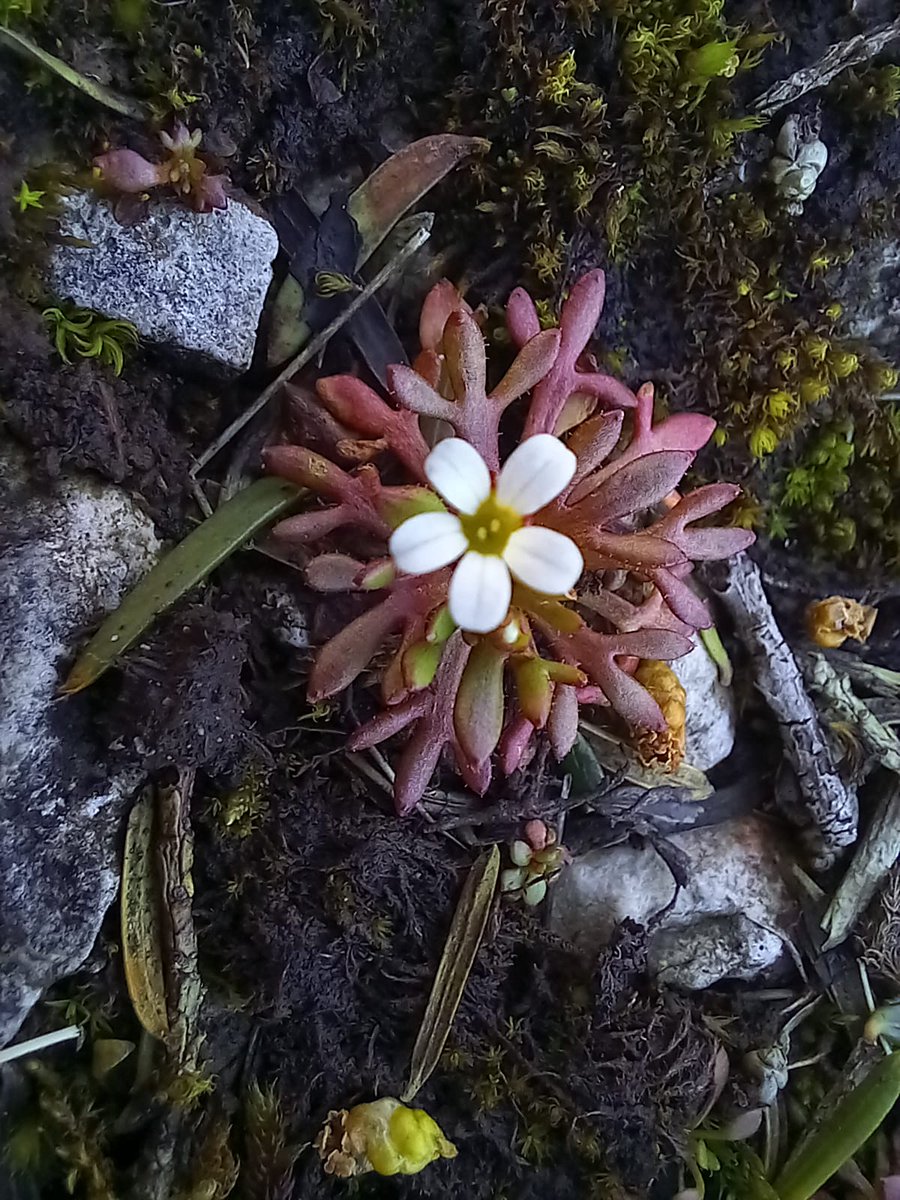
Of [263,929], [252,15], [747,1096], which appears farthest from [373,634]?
[747,1096]

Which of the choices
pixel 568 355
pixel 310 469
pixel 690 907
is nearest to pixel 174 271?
pixel 310 469

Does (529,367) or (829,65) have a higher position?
(829,65)

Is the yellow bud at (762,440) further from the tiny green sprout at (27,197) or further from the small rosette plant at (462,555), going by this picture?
the tiny green sprout at (27,197)

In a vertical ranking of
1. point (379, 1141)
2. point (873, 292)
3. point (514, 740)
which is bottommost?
point (379, 1141)

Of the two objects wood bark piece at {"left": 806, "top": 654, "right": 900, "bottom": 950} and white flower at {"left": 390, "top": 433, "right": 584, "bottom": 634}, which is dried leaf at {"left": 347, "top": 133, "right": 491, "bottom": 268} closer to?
white flower at {"left": 390, "top": 433, "right": 584, "bottom": 634}

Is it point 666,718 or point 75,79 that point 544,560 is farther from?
point 75,79

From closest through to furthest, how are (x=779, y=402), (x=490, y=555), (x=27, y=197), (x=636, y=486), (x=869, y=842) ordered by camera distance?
(x=490, y=555) → (x=27, y=197) → (x=636, y=486) → (x=779, y=402) → (x=869, y=842)

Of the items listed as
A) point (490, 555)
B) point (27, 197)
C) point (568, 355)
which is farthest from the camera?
point (568, 355)

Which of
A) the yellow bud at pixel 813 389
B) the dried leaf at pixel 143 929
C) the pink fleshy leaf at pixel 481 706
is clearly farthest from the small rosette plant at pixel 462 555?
the dried leaf at pixel 143 929

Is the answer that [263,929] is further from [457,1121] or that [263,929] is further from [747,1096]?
[747,1096]
